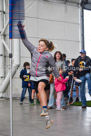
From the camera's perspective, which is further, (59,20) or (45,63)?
(59,20)

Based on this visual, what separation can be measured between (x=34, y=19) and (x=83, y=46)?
388 cm

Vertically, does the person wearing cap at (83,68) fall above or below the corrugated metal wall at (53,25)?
below

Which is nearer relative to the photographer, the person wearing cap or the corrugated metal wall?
the person wearing cap

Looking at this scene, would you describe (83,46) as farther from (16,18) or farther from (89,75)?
(16,18)

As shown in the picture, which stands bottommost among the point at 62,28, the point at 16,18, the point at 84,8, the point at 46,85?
the point at 46,85

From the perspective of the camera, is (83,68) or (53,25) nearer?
(83,68)

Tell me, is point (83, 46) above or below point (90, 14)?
below

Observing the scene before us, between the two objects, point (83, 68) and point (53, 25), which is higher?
point (53, 25)

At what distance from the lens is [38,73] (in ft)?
21.0

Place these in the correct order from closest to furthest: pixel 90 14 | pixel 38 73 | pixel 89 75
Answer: pixel 38 73, pixel 89 75, pixel 90 14

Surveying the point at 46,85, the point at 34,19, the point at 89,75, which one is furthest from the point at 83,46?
the point at 46,85

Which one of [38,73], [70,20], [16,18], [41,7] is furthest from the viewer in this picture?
[70,20]

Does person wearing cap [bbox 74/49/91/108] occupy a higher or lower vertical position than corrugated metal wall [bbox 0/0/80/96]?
lower

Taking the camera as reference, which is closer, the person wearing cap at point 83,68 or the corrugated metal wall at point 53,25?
the person wearing cap at point 83,68
